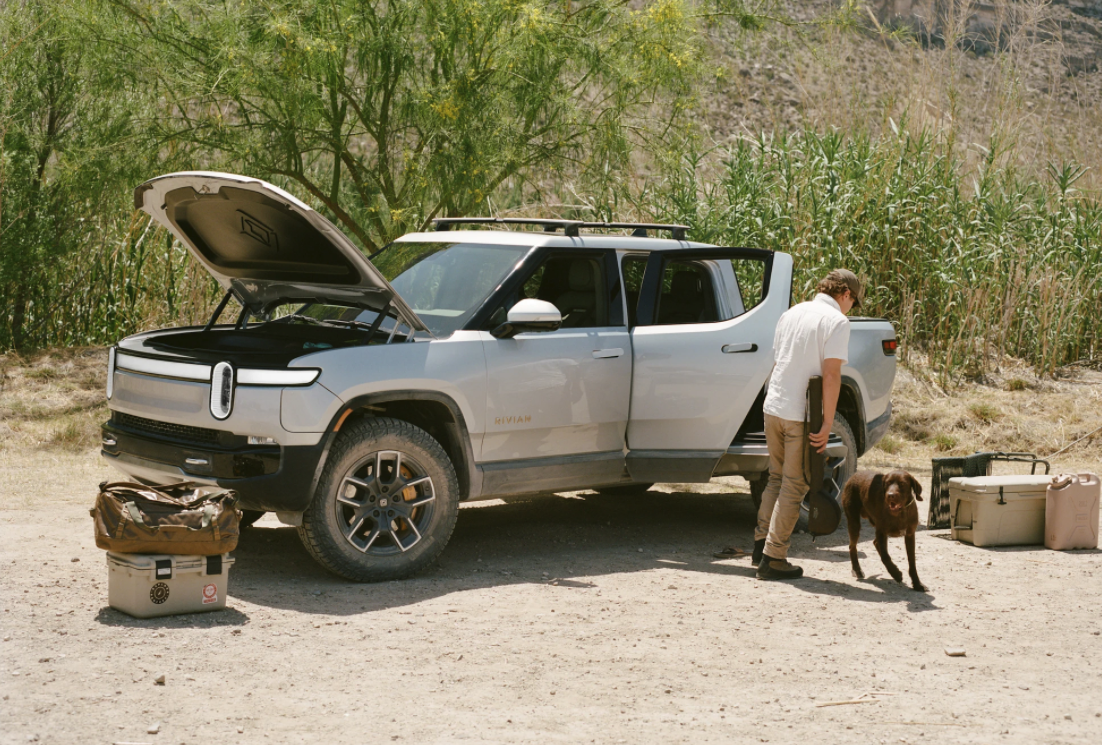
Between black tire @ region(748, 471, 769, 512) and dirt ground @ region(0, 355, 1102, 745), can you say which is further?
black tire @ region(748, 471, 769, 512)

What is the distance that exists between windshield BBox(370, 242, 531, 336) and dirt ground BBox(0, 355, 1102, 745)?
5.11ft

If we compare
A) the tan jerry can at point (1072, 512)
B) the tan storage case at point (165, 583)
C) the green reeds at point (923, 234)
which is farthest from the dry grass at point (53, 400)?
the tan jerry can at point (1072, 512)

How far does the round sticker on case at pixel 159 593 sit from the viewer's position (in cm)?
614

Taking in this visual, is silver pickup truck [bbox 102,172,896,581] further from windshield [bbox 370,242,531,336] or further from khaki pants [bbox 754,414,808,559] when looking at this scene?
khaki pants [bbox 754,414,808,559]

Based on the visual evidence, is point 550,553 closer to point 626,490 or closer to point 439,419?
point 439,419

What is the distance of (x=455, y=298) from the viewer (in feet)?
25.1

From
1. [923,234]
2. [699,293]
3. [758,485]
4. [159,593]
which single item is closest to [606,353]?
[699,293]

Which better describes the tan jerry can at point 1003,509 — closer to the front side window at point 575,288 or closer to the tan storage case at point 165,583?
the front side window at point 575,288

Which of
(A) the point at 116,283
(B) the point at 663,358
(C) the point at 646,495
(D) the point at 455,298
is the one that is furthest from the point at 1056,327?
(A) the point at 116,283

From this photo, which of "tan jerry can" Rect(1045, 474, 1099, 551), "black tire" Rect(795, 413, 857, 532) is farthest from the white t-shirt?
"tan jerry can" Rect(1045, 474, 1099, 551)

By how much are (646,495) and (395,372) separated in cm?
408

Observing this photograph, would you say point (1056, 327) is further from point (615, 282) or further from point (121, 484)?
point (121, 484)

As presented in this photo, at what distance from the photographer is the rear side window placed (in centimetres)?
847

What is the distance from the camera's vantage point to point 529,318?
710 cm
